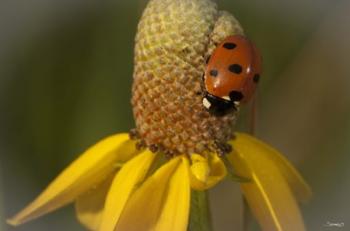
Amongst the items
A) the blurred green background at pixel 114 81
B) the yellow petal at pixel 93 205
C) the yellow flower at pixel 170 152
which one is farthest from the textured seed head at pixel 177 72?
the blurred green background at pixel 114 81

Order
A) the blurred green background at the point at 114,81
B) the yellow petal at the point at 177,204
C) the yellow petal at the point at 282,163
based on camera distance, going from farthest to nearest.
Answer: the blurred green background at the point at 114,81 < the yellow petal at the point at 282,163 < the yellow petal at the point at 177,204

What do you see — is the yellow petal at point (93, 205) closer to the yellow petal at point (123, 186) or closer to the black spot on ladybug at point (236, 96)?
the yellow petal at point (123, 186)

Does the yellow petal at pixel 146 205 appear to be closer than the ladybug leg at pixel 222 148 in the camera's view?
Yes

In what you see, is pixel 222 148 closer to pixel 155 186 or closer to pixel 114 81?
pixel 155 186

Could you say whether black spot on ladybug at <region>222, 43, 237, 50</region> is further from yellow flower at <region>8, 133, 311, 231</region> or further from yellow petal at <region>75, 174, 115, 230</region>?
yellow petal at <region>75, 174, 115, 230</region>

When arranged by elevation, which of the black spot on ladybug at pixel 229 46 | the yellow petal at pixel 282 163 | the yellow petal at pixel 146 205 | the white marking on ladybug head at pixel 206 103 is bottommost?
the yellow petal at pixel 146 205

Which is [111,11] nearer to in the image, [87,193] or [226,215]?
[226,215]

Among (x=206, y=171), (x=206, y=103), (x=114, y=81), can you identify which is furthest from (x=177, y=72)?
(x=114, y=81)

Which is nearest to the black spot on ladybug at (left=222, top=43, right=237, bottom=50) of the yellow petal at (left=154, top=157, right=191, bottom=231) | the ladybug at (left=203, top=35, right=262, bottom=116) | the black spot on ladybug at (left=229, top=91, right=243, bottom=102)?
the ladybug at (left=203, top=35, right=262, bottom=116)
